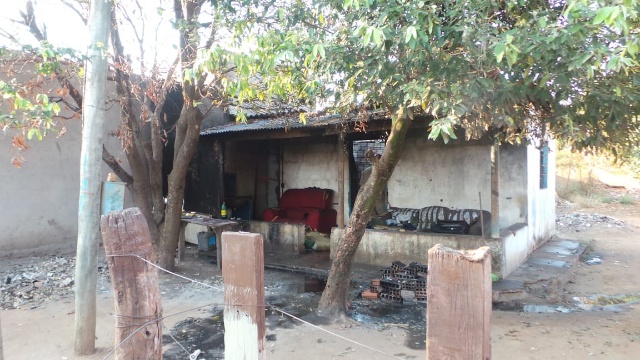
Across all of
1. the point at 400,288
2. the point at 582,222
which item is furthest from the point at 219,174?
the point at 582,222

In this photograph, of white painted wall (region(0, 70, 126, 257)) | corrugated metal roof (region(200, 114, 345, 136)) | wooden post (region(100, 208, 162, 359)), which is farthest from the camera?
corrugated metal roof (region(200, 114, 345, 136))

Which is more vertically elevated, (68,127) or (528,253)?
(68,127)

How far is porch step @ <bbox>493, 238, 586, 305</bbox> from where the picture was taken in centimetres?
616

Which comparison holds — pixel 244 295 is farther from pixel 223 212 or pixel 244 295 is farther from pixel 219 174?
pixel 219 174

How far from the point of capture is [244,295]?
2.01m

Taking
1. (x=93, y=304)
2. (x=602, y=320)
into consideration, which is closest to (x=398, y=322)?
(x=602, y=320)

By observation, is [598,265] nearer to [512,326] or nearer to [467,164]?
[467,164]

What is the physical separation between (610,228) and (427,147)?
9.55 metres

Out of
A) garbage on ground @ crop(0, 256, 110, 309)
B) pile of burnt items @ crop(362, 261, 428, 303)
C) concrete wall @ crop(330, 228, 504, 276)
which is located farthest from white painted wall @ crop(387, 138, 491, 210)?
garbage on ground @ crop(0, 256, 110, 309)

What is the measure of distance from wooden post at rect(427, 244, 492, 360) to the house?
19.6 feet

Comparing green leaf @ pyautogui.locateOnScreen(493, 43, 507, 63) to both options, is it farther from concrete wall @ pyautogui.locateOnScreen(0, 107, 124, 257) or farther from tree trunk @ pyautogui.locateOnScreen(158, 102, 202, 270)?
concrete wall @ pyautogui.locateOnScreen(0, 107, 124, 257)

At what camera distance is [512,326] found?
519cm

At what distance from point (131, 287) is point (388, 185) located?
8.10m

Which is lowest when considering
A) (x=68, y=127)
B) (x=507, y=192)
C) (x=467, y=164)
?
(x=507, y=192)
